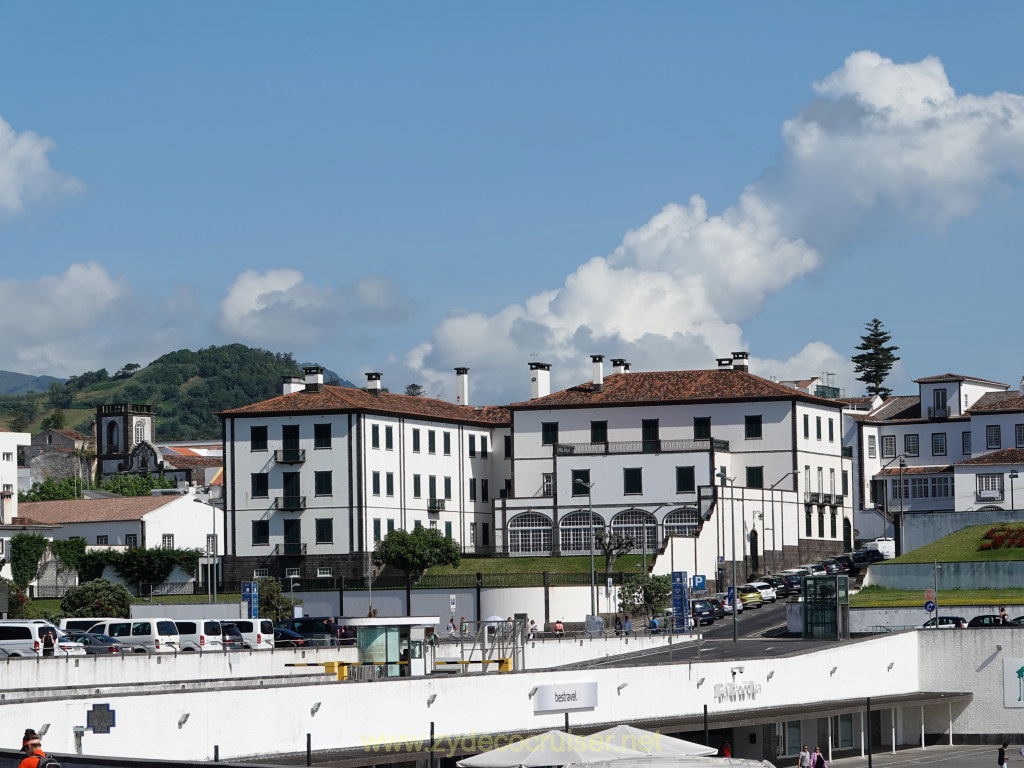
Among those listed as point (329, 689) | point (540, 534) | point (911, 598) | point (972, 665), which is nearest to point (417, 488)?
point (540, 534)

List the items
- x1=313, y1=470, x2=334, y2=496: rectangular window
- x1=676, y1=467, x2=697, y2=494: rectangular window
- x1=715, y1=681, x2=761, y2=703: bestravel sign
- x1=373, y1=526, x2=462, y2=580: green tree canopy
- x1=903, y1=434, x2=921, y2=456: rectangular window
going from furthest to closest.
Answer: x1=903, y1=434, x2=921, y2=456: rectangular window, x1=313, y1=470, x2=334, y2=496: rectangular window, x1=676, y1=467, x2=697, y2=494: rectangular window, x1=373, y1=526, x2=462, y2=580: green tree canopy, x1=715, y1=681, x2=761, y2=703: bestravel sign

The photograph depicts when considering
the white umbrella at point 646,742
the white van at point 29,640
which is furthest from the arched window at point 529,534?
the white umbrella at point 646,742

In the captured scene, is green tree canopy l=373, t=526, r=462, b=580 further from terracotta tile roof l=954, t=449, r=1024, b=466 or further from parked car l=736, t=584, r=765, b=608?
terracotta tile roof l=954, t=449, r=1024, b=466

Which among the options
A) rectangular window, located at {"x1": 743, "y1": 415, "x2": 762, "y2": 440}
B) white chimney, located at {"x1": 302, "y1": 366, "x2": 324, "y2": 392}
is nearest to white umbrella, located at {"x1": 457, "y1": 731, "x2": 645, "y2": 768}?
rectangular window, located at {"x1": 743, "y1": 415, "x2": 762, "y2": 440}

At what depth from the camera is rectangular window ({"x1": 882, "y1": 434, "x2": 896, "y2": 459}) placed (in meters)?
125

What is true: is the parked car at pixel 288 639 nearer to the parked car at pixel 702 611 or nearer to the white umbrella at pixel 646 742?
the parked car at pixel 702 611

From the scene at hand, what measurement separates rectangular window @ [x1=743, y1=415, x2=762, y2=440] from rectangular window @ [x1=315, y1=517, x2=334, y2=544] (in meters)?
25.4

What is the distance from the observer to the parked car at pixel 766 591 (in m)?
88.0

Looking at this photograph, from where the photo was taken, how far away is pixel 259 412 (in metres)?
101

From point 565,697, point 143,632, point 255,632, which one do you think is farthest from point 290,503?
point 565,697

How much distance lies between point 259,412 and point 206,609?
53.1 ft

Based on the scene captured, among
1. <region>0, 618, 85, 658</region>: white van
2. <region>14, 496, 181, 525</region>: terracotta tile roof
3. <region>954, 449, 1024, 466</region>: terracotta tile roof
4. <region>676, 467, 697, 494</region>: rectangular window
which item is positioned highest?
<region>954, 449, 1024, 466</region>: terracotta tile roof

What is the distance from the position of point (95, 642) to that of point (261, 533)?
139ft

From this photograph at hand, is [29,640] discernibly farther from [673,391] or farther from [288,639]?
[673,391]
